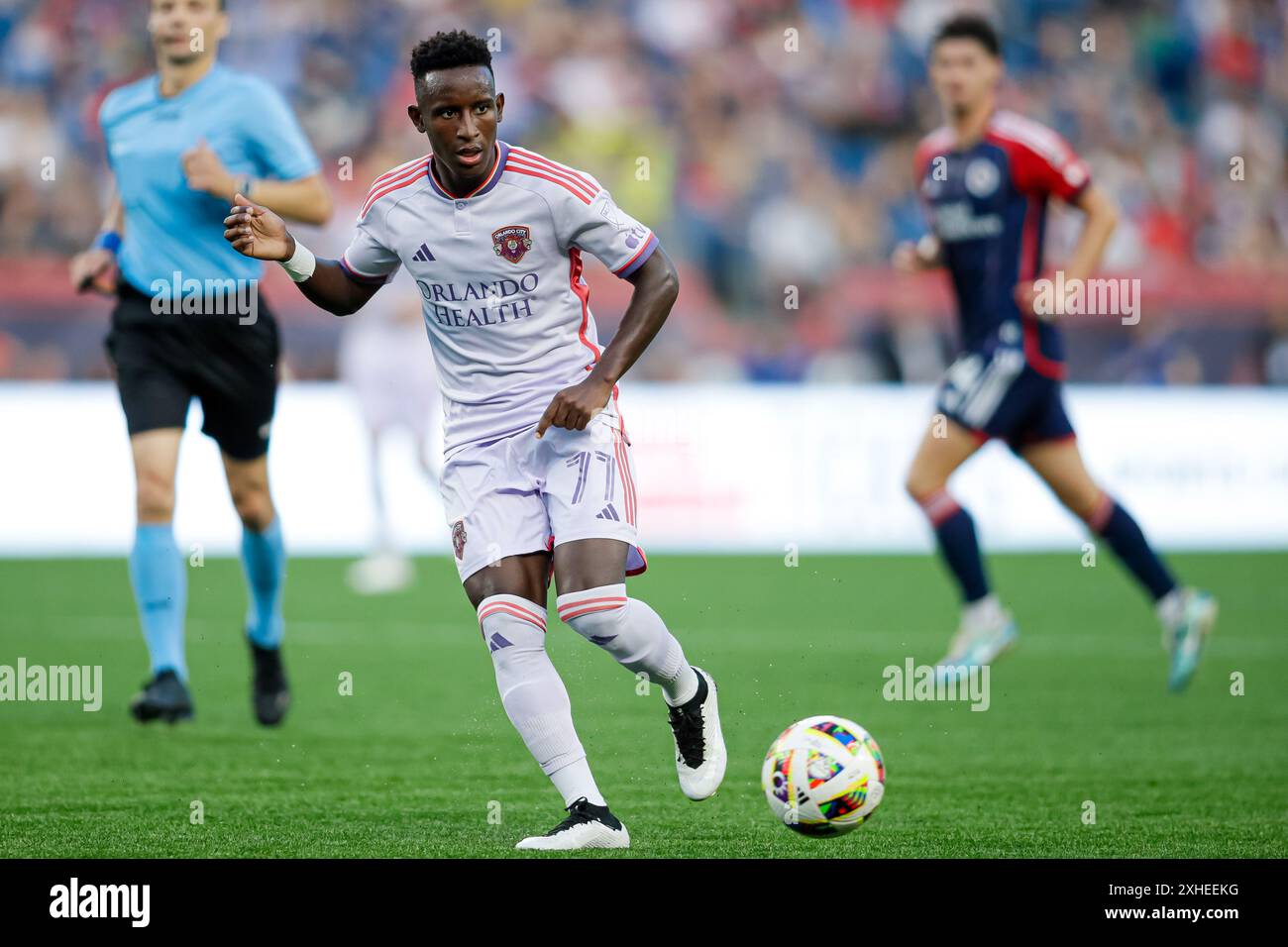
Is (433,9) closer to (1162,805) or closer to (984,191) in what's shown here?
(984,191)

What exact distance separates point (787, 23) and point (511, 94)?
3.50 metres

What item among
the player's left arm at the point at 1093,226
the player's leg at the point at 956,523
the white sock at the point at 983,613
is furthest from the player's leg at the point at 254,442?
the player's left arm at the point at 1093,226

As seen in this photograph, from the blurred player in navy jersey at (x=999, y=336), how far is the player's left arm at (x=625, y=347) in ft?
11.5

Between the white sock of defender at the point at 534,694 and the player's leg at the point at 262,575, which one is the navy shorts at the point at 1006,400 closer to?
the player's leg at the point at 262,575

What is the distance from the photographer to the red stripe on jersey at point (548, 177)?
206 inches

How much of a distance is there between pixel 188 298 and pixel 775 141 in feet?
40.4

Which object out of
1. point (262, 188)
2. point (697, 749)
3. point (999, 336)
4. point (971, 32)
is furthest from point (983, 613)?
point (262, 188)

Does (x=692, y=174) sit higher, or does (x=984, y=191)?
(x=692, y=174)

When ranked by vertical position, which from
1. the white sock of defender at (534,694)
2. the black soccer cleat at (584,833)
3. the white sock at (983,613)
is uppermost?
the white sock at (983,613)

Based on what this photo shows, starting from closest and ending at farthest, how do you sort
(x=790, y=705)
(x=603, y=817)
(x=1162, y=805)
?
(x=603, y=817)
(x=1162, y=805)
(x=790, y=705)

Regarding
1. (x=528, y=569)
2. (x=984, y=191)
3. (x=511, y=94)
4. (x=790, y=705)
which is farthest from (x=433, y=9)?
(x=528, y=569)

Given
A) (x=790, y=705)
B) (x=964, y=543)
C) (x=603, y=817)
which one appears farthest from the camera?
(x=964, y=543)
